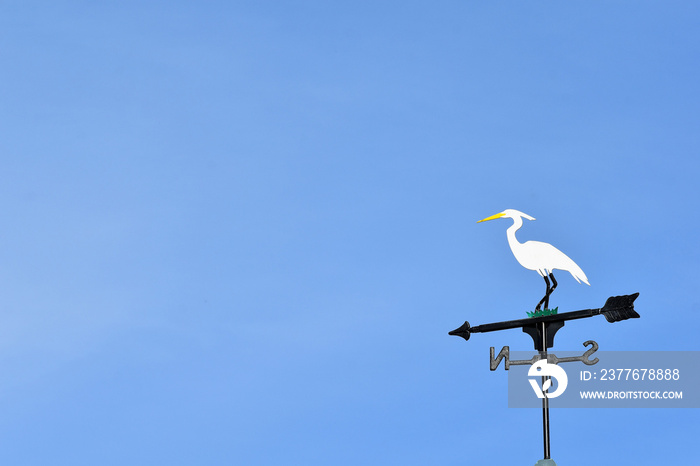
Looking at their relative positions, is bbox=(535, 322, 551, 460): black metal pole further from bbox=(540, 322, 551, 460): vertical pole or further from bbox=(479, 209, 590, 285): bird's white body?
bbox=(479, 209, 590, 285): bird's white body

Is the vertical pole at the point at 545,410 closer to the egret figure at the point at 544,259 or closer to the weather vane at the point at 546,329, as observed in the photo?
the weather vane at the point at 546,329

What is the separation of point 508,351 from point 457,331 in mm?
1428

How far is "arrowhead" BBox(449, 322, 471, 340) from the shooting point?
48.3 feet

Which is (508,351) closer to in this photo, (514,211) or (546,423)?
(546,423)

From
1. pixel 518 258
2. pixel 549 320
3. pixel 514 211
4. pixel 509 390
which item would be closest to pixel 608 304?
pixel 549 320

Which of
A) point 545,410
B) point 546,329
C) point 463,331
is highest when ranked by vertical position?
point 463,331

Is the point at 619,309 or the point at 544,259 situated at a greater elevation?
the point at 544,259

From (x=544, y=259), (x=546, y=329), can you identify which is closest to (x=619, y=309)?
(x=546, y=329)

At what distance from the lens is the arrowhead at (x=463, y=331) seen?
14.7 metres

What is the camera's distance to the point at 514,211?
16812 millimetres

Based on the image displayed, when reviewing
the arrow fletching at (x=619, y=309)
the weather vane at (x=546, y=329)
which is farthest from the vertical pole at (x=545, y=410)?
the arrow fletching at (x=619, y=309)

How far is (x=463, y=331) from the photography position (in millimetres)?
14773

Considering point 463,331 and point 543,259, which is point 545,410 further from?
point 543,259

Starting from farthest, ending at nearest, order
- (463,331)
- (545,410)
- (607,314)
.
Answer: (463,331) → (607,314) → (545,410)
